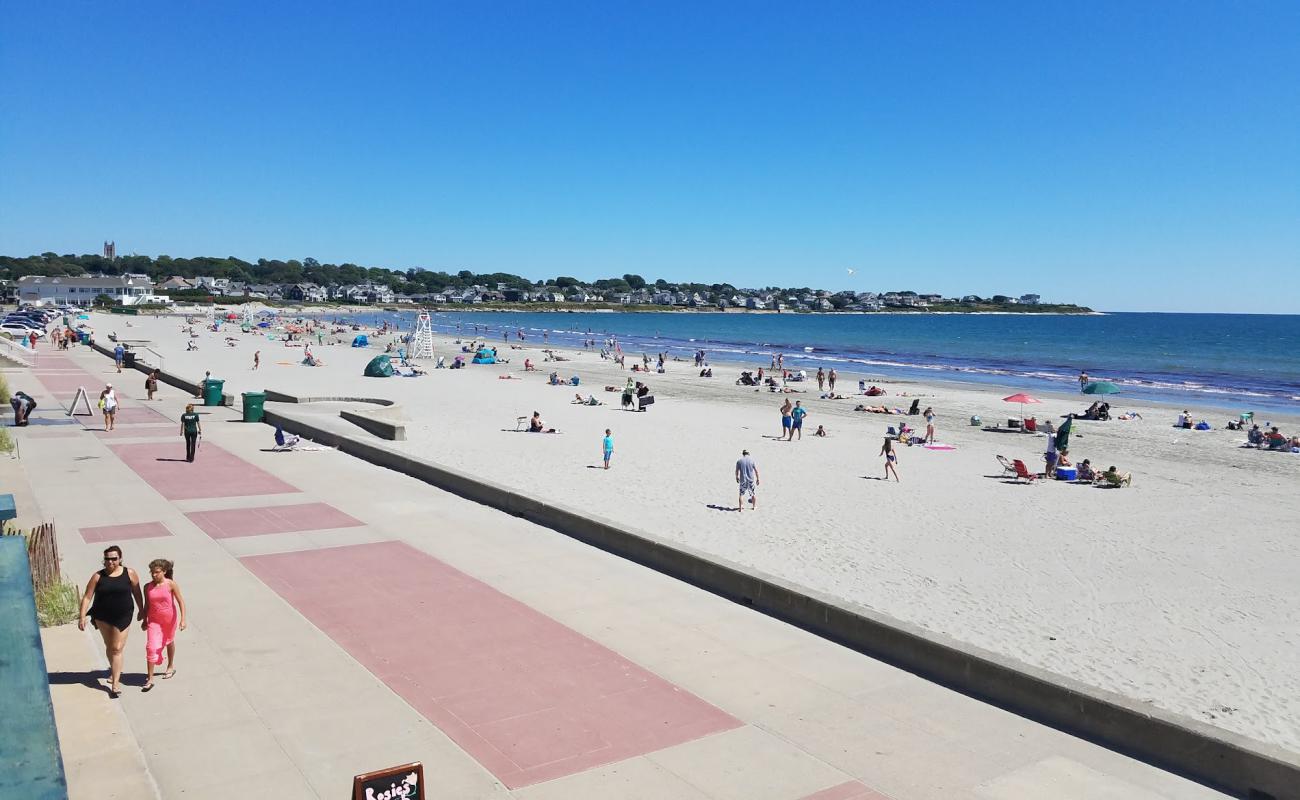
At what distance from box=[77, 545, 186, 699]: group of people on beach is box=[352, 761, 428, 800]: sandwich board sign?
12.7ft

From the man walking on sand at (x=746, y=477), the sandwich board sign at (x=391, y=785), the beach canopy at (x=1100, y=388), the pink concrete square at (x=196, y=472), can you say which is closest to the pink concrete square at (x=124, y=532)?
the pink concrete square at (x=196, y=472)

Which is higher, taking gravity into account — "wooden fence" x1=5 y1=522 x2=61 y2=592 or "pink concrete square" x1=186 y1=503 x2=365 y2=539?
"wooden fence" x1=5 y1=522 x2=61 y2=592

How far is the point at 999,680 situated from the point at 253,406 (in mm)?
19599

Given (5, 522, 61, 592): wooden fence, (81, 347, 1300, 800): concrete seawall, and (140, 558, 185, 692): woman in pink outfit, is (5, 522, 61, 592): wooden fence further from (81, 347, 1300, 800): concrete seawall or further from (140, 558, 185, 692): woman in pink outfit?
(81, 347, 1300, 800): concrete seawall

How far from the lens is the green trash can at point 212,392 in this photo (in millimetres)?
25250

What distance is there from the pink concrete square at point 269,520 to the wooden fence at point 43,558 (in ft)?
10.4

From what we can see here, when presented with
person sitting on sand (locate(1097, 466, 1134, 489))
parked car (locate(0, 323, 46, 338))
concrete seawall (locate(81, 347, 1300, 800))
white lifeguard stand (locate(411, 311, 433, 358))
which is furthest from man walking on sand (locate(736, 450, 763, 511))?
parked car (locate(0, 323, 46, 338))

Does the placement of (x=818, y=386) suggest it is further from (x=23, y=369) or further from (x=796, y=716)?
(x=796, y=716)

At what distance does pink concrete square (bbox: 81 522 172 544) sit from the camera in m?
11.5

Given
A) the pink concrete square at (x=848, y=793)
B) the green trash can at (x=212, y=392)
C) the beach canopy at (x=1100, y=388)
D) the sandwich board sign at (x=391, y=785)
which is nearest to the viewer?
the sandwich board sign at (x=391, y=785)

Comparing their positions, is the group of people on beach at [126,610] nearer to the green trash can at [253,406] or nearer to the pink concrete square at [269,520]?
the pink concrete square at [269,520]

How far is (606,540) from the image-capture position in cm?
1177

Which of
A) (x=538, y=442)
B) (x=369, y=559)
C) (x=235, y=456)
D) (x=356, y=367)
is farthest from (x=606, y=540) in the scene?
(x=356, y=367)

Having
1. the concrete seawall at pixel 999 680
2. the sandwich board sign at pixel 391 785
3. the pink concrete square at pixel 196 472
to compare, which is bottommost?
the pink concrete square at pixel 196 472
